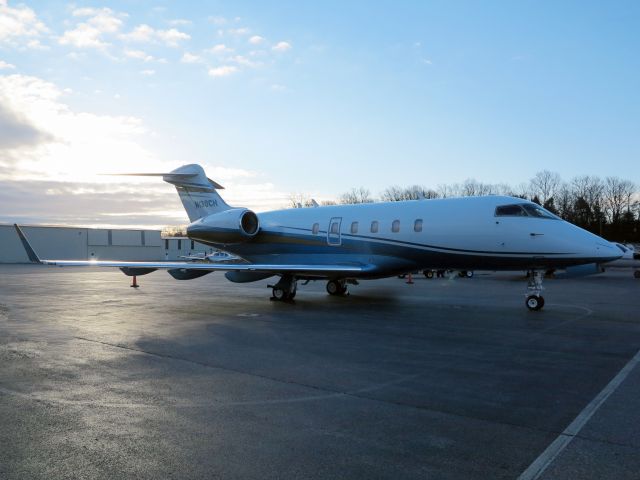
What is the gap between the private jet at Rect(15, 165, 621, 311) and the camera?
12.2 metres

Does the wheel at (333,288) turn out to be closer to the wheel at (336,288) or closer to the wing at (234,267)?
the wheel at (336,288)

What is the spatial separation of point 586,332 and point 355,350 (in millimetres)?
4794

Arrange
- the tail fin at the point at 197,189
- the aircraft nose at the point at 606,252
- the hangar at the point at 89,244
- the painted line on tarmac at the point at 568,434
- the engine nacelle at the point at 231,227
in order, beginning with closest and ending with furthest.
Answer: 1. the painted line on tarmac at the point at 568,434
2. the aircraft nose at the point at 606,252
3. the engine nacelle at the point at 231,227
4. the tail fin at the point at 197,189
5. the hangar at the point at 89,244

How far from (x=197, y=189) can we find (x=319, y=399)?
51.0ft

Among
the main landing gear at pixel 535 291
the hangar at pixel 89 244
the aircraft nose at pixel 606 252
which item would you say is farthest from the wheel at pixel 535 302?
the hangar at pixel 89 244

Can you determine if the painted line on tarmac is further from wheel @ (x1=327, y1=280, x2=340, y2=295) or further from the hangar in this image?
the hangar

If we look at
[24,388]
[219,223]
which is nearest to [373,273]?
[219,223]

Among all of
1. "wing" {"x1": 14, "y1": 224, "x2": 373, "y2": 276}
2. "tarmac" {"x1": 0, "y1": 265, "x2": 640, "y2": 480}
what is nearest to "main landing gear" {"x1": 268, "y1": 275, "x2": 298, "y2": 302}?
"wing" {"x1": 14, "y1": 224, "x2": 373, "y2": 276}

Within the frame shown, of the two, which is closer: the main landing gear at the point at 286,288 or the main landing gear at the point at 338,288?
the main landing gear at the point at 286,288

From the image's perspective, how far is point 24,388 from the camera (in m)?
5.68

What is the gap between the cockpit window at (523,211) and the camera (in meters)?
12.6

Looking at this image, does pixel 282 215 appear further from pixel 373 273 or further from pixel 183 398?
pixel 183 398

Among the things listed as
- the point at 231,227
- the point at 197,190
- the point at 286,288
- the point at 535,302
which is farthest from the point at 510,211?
the point at 197,190

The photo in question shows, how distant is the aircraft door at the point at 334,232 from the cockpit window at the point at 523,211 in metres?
4.76
